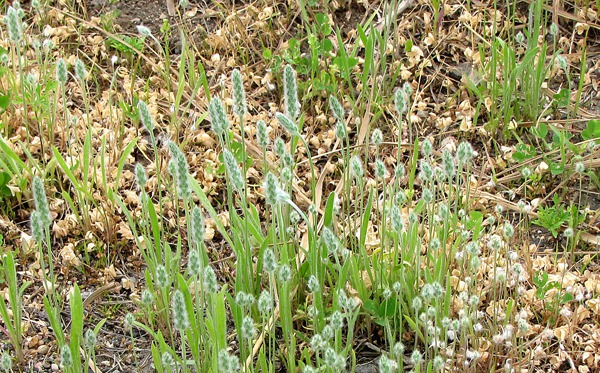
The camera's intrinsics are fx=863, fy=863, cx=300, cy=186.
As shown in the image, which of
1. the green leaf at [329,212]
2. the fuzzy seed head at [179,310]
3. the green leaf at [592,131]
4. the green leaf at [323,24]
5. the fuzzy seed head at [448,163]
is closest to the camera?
the fuzzy seed head at [179,310]

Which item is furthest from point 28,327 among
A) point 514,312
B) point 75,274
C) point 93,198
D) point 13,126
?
point 514,312

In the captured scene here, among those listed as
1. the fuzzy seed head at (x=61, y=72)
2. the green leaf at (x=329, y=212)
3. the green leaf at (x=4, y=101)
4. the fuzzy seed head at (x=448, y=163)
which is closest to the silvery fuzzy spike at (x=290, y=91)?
the green leaf at (x=329, y=212)

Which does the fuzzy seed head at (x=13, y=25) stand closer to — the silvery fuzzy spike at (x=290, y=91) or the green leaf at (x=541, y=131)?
the silvery fuzzy spike at (x=290, y=91)

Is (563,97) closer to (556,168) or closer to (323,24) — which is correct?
(556,168)

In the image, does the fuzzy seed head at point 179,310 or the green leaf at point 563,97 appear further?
the green leaf at point 563,97

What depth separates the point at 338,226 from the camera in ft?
10.3

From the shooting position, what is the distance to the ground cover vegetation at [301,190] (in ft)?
8.36

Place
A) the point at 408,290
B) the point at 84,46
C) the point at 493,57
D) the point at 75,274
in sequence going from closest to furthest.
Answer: the point at 408,290 → the point at 75,274 → the point at 493,57 → the point at 84,46

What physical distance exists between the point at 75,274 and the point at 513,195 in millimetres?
1668

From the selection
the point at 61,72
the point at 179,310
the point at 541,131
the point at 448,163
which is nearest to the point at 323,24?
the point at 541,131

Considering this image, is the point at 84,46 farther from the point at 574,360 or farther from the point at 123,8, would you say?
the point at 574,360

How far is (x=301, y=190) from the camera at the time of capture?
3.41 m

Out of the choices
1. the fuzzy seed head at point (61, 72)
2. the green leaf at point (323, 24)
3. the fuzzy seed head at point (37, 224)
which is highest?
the fuzzy seed head at point (61, 72)

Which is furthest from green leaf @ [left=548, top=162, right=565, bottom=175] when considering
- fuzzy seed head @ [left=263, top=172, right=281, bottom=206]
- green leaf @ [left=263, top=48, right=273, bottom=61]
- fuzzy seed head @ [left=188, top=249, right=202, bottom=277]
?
fuzzy seed head @ [left=188, top=249, right=202, bottom=277]
